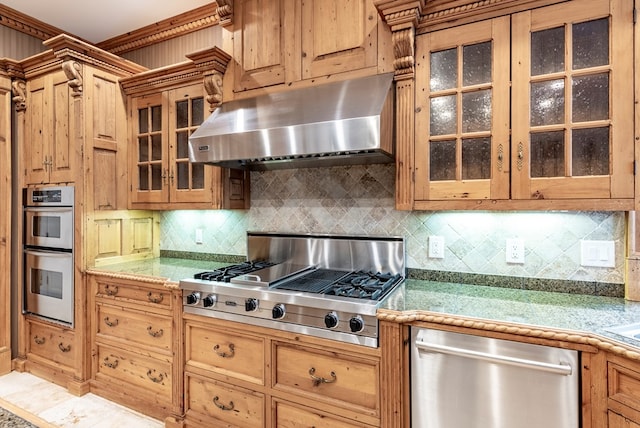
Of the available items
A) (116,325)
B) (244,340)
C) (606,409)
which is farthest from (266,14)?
(606,409)

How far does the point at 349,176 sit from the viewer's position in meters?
2.32

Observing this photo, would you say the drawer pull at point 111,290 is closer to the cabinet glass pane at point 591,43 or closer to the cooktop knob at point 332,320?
the cooktop knob at point 332,320

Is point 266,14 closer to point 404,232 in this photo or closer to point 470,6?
point 470,6

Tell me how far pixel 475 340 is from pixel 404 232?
86cm

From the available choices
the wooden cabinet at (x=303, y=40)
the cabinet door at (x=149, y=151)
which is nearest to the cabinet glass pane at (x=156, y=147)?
the cabinet door at (x=149, y=151)

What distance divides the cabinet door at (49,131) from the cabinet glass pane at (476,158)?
2.75 m

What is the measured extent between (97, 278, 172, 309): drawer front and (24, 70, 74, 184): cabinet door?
34.2 inches

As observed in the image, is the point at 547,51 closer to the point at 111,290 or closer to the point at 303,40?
the point at 303,40

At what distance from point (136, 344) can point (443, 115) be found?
7.95 ft

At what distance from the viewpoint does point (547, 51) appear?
62.2 inches

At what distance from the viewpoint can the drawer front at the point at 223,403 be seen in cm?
186

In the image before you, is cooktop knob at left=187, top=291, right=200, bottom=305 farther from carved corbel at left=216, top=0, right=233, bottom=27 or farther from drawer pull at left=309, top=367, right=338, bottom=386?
carved corbel at left=216, top=0, right=233, bottom=27

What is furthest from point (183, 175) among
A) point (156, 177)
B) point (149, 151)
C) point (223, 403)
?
point (223, 403)

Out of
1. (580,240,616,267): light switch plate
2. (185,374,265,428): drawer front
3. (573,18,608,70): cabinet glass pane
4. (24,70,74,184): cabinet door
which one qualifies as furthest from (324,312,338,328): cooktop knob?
(24,70,74,184): cabinet door
